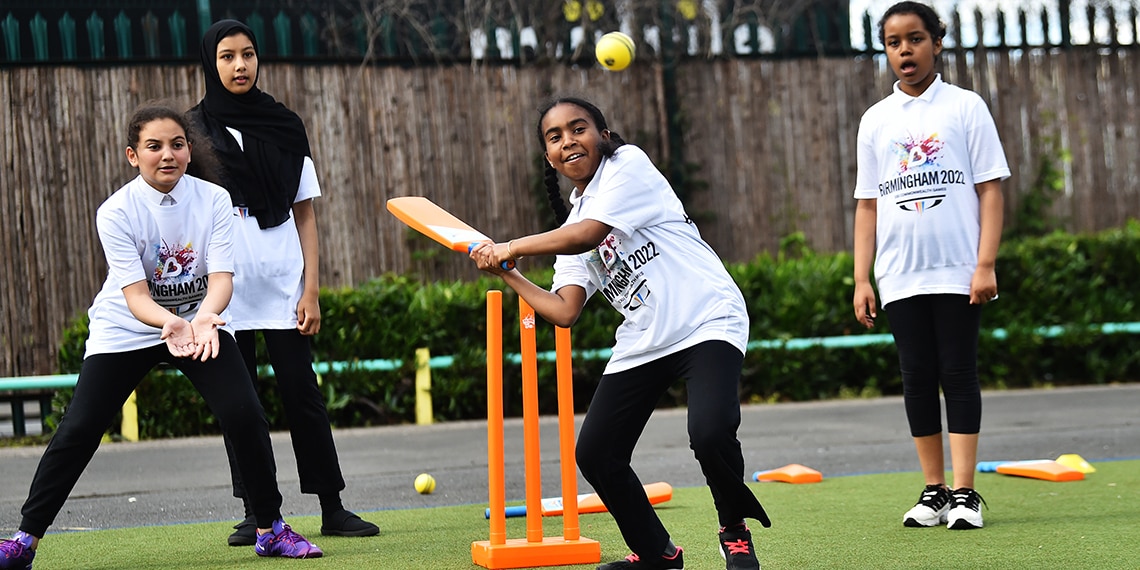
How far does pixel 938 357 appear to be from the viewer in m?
4.81

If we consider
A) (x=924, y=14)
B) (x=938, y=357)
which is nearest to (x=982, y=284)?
(x=938, y=357)

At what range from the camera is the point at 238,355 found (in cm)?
424

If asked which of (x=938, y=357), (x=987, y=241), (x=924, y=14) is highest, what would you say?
(x=924, y=14)

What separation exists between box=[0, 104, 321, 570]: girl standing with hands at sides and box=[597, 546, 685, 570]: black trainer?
3.70 feet

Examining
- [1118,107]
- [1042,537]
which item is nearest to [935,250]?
[1042,537]

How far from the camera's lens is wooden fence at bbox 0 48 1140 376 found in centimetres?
948

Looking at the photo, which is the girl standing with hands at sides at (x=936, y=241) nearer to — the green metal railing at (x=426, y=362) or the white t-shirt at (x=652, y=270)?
the white t-shirt at (x=652, y=270)

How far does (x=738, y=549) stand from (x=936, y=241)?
63.7 inches

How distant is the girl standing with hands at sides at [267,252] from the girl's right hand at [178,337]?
0.62 meters

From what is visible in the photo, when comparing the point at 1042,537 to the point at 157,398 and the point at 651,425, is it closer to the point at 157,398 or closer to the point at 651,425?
the point at 651,425

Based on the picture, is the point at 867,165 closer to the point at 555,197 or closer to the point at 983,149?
the point at 983,149

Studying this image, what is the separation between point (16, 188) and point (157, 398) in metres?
2.38

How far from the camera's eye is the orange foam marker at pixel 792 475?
6172mm

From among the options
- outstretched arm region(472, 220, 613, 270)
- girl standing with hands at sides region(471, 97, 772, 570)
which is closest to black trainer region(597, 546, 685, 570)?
girl standing with hands at sides region(471, 97, 772, 570)
